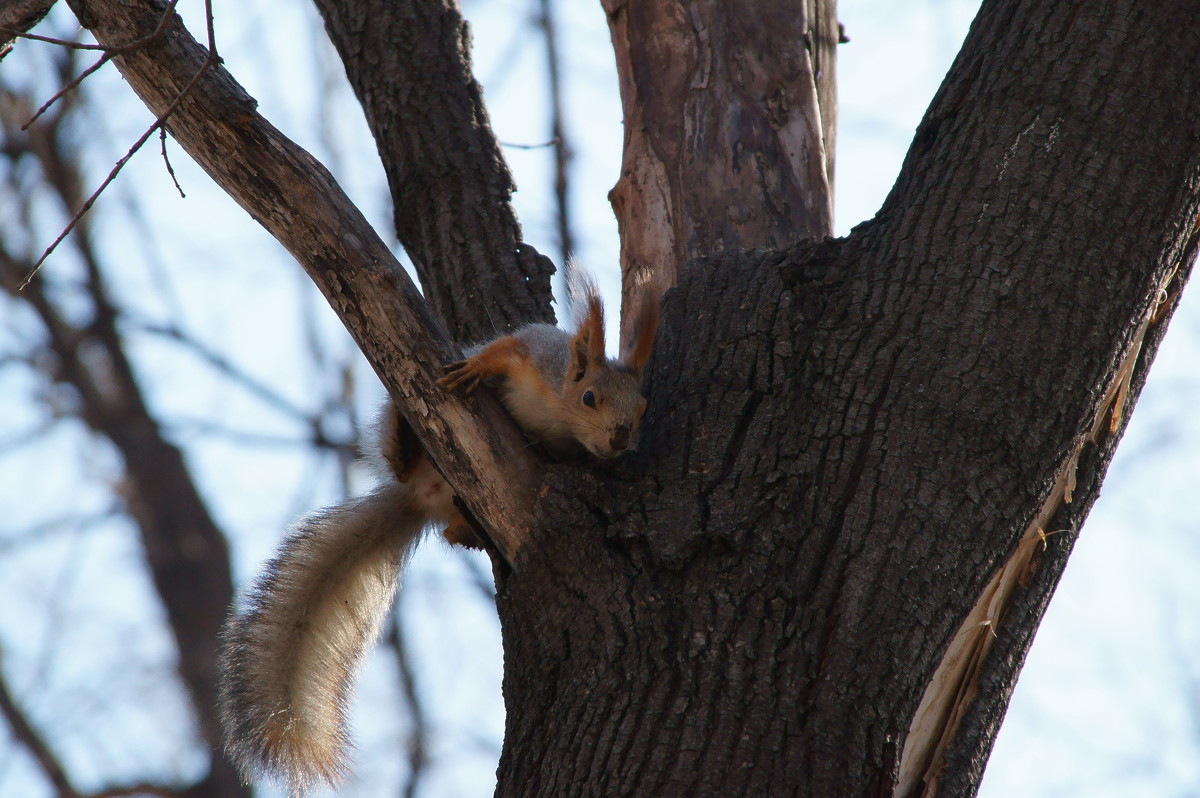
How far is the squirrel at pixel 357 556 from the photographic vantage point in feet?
8.80

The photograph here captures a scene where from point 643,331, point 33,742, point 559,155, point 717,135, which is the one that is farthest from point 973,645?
point 33,742

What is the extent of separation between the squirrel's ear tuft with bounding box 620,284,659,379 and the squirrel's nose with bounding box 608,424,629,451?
31 cm

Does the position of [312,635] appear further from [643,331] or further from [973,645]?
[973,645]

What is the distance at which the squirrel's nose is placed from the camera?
291cm

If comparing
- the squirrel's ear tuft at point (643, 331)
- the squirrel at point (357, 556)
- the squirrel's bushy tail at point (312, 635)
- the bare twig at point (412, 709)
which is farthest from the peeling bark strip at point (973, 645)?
the bare twig at point (412, 709)

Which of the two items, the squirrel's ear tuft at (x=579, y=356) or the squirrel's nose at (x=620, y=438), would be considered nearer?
the squirrel's nose at (x=620, y=438)

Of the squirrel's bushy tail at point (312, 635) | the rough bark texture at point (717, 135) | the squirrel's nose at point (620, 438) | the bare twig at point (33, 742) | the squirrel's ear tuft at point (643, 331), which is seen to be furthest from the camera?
the bare twig at point (33, 742)

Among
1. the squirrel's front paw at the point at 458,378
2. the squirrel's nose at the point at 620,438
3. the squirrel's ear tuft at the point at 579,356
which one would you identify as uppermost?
the squirrel's ear tuft at the point at 579,356

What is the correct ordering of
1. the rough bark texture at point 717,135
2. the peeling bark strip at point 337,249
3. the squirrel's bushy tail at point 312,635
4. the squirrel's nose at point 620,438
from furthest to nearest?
the rough bark texture at point 717,135
the squirrel's nose at point 620,438
the squirrel's bushy tail at point 312,635
the peeling bark strip at point 337,249

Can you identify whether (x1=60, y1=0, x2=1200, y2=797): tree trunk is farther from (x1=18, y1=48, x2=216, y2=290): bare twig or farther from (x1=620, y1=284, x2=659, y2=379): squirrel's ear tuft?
(x1=620, y1=284, x2=659, y2=379): squirrel's ear tuft

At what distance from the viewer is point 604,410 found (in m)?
3.02

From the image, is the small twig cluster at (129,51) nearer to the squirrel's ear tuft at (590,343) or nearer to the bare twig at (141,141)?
the bare twig at (141,141)

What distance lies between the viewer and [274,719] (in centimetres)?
267

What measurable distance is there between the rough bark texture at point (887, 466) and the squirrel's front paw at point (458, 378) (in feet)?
1.01
